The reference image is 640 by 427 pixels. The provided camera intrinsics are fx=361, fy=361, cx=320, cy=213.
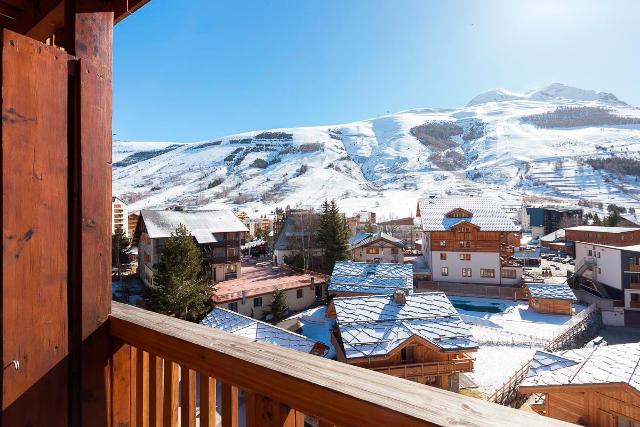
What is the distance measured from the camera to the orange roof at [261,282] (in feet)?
50.9

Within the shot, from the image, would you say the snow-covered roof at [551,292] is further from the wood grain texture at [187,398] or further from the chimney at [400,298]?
the wood grain texture at [187,398]

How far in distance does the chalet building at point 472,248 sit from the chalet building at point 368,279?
5353 millimetres

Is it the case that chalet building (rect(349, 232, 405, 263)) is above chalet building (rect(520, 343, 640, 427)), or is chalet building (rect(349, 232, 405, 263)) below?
above

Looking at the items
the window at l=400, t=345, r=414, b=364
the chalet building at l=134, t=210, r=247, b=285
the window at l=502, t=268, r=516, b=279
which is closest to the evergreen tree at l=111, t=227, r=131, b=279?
the chalet building at l=134, t=210, r=247, b=285

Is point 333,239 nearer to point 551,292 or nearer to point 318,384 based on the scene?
point 551,292

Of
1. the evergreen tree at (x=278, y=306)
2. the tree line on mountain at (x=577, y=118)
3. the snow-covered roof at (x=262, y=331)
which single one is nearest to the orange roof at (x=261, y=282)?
the evergreen tree at (x=278, y=306)

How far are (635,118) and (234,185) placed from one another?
13873cm

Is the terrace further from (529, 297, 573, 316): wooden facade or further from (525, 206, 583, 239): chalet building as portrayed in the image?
(525, 206, 583, 239): chalet building

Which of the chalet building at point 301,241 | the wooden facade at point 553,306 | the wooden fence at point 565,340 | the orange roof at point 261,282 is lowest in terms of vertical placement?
the wooden fence at point 565,340

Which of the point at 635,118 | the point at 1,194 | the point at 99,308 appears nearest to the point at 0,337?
the point at 99,308

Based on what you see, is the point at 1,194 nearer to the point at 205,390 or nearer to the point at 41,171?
the point at 41,171

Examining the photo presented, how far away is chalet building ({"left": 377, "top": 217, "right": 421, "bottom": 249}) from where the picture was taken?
3669 centimetres

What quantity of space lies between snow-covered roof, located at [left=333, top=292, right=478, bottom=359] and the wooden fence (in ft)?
5.48

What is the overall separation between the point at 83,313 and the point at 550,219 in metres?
50.9
